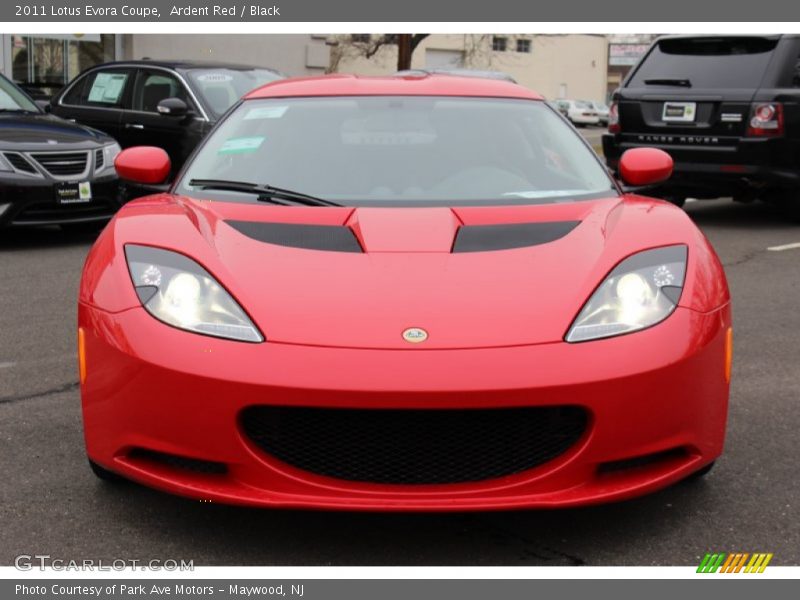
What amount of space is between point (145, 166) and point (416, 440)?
201 cm

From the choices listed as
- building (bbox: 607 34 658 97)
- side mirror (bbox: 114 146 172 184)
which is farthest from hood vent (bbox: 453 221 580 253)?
building (bbox: 607 34 658 97)

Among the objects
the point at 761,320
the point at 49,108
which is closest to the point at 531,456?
the point at 761,320

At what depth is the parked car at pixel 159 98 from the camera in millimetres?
11156

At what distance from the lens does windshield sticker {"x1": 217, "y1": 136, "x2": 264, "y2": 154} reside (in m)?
4.46

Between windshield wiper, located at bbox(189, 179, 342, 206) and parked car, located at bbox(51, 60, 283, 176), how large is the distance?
665 cm

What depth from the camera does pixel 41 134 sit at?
9461 mm

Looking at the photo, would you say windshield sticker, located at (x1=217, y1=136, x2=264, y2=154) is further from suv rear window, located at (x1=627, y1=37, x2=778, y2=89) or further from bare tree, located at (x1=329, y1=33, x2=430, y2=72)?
bare tree, located at (x1=329, y1=33, x2=430, y2=72)

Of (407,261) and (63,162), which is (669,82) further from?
(407,261)

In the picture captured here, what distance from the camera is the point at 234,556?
10.5 ft

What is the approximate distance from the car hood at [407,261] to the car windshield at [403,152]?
0.92ft

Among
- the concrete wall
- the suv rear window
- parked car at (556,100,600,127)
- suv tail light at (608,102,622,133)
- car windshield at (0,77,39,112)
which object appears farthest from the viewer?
parked car at (556,100,600,127)

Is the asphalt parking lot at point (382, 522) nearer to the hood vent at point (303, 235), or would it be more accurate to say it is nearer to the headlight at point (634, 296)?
the headlight at point (634, 296)

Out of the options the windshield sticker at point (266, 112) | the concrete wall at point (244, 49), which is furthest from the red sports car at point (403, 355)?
the concrete wall at point (244, 49)

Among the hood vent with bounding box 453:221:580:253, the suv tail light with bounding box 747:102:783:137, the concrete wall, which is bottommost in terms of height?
the concrete wall
